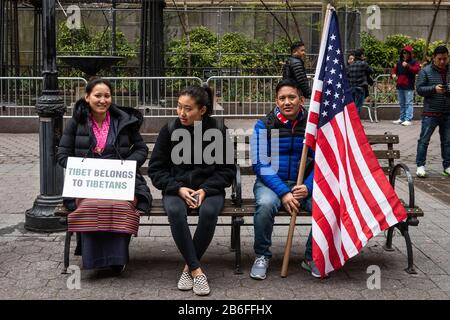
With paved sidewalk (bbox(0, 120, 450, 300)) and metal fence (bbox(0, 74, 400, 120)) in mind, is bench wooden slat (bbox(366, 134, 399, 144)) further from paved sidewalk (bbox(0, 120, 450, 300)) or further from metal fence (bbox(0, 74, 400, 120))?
metal fence (bbox(0, 74, 400, 120))

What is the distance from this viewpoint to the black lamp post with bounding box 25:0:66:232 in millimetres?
6590

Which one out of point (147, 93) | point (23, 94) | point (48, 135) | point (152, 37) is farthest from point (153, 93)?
point (48, 135)

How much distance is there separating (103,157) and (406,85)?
12170 mm

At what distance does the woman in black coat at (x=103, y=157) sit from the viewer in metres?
5.24

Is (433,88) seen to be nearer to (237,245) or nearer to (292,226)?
(292,226)

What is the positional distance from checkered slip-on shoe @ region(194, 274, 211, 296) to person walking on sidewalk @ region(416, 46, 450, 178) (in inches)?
217

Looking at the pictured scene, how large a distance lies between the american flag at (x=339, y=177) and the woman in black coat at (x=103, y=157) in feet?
4.68

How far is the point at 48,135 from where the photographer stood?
659 cm

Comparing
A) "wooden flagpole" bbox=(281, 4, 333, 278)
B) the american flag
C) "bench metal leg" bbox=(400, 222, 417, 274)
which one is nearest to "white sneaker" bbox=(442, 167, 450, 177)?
"bench metal leg" bbox=(400, 222, 417, 274)

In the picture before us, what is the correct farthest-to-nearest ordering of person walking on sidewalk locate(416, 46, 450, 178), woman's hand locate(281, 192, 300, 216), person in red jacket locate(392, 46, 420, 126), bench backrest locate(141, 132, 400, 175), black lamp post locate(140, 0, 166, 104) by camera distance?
person in red jacket locate(392, 46, 420, 126)
black lamp post locate(140, 0, 166, 104)
person walking on sidewalk locate(416, 46, 450, 178)
bench backrest locate(141, 132, 400, 175)
woman's hand locate(281, 192, 300, 216)

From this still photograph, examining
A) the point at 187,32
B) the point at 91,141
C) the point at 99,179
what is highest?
the point at 187,32

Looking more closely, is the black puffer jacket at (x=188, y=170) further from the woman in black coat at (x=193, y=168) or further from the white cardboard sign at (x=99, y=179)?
the white cardboard sign at (x=99, y=179)

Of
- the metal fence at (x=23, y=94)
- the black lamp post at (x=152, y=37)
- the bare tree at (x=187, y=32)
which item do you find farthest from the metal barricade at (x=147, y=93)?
the bare tree at (x=187, y=32)
